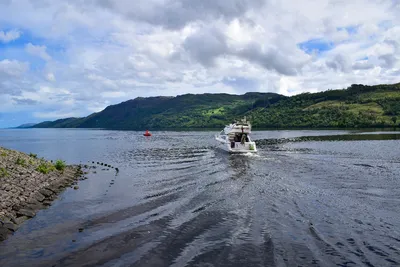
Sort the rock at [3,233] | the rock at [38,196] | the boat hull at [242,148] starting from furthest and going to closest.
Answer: the boat hull at [242,148] < the rock at [38,196] < the rock at [3,233]

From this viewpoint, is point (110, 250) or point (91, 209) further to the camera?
point (91, 209)

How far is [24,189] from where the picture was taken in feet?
93.6

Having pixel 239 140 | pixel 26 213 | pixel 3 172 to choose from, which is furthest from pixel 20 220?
pixel 239 140

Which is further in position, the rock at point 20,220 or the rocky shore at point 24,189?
the rocky shore at point 24,189

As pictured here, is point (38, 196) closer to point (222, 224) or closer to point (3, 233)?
point (3, 233)

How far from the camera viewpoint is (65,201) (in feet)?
94.0

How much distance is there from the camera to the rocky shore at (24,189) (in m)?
21.7

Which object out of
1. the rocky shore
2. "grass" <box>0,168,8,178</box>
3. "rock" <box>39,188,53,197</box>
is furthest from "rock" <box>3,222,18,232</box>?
"grass" <box>0,168,8,178</box>

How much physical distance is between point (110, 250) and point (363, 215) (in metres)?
16.3

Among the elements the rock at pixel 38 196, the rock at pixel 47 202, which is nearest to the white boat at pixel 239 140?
the rock at pixel 38 196

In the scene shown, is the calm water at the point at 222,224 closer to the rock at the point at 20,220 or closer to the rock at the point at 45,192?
the rock at the point at 20,220

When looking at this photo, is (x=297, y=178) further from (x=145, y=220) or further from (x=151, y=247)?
(x=151, y=247)

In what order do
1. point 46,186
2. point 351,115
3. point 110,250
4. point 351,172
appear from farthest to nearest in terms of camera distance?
point 351,115, point 351,172, point 46,186, point 110,250

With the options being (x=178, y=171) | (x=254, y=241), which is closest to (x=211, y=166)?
(x=178, y=171)
